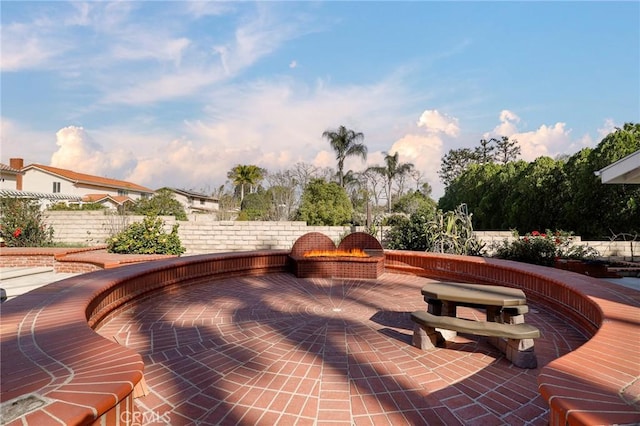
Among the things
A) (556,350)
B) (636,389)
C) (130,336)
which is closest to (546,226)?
(556,350)

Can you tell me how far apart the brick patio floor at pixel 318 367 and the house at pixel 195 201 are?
38.9m

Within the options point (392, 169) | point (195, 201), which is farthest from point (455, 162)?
point (195, 201)

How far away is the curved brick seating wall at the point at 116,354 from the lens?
150cm

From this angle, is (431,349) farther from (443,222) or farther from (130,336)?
(443,222)

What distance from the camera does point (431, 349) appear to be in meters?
3.29

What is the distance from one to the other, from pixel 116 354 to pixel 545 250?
33.0 ft

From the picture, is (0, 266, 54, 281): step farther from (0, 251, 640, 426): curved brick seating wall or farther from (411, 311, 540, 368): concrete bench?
(411, 311, 540, 368): concrete bench

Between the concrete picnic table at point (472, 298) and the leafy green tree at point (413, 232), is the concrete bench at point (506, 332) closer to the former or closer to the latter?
the concrete picnic table at point (472, 298)

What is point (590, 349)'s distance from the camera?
226cm

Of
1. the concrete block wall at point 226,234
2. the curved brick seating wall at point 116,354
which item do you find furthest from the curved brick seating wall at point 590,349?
the concrete block wall at point 226,234

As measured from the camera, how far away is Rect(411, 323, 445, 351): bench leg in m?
3.27

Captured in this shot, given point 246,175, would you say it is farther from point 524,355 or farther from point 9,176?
point 524,355

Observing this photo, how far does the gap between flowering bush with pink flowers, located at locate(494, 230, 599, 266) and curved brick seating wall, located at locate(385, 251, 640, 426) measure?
365cm

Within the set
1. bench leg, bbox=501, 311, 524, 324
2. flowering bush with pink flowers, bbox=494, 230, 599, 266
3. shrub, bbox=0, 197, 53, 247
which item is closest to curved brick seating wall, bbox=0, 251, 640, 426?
bench leg, bbox=501, 311, 524, 324
